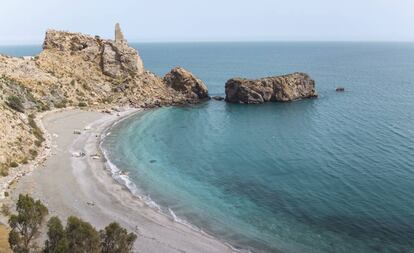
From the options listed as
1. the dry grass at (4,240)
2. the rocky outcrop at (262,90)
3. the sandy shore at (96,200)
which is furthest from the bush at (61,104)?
the dry grass at (4,240)

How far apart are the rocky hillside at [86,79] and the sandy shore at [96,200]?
23.2m

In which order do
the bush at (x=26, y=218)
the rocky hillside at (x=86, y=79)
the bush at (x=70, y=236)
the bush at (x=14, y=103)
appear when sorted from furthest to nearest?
the rocky hillside at (x=86, y=79) → the bush at (x=14, y=103) → the bush at (x=26, y=218) → the bush at (x=70, y=236)

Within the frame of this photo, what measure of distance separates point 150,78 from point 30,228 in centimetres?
9928

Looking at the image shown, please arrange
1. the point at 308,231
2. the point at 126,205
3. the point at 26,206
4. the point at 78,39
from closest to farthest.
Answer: the point at 26,206, the point at 308,231, the point at 126,205, the point at 78,39

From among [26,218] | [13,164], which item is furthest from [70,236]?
[13,164]

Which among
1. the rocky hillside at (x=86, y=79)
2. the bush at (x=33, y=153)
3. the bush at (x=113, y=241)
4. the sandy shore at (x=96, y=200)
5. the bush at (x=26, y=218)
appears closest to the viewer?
the bush at (x=113, y=241)

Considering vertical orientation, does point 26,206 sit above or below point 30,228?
above

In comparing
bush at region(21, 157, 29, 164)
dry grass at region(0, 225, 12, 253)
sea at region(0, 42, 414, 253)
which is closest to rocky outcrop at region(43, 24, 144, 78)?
sea at region(0, 42, 414, 253)

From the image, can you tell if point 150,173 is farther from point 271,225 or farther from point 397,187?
point 397,187

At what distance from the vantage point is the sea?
48719 millimetres

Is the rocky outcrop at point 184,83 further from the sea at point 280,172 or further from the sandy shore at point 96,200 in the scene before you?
the sandy shore at point 96,200

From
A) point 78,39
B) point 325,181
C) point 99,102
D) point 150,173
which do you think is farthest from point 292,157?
point 78,39

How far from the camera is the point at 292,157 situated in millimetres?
76688

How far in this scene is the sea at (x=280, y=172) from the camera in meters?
48.7
